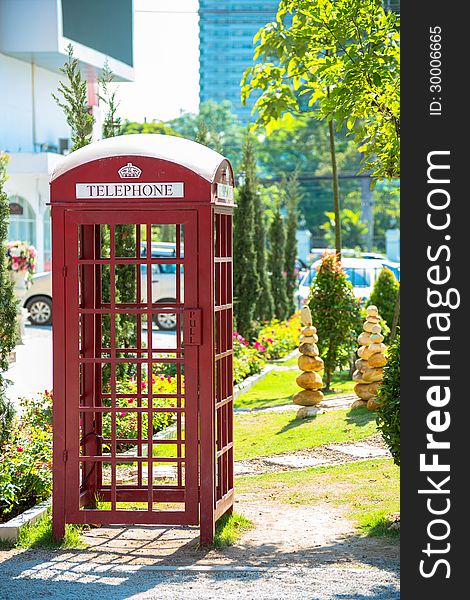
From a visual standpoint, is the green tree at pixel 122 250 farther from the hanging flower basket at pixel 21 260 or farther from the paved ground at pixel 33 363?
the hanging flower basket at pixel 21 260

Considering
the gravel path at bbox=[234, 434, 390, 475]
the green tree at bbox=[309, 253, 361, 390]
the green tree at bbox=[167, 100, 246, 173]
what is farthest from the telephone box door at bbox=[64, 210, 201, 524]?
the green tree at bbox=[167, 100, 246, 173]

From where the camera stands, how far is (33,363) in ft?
67.2

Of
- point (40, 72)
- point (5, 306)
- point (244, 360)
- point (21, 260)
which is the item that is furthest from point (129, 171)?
point (40, 72)


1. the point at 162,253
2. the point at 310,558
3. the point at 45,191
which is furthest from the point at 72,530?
the point at 45,191

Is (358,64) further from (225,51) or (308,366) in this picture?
(225,51)

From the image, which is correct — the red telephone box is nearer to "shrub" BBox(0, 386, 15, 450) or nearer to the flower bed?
"shrub" BBox(0, 386, 15, 450)

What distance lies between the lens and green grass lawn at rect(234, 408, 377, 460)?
11133 mm

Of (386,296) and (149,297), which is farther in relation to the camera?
(386,296)

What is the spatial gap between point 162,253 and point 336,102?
65.7 feet

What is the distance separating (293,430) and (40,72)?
78.3 feet

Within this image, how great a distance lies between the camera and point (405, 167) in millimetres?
5621

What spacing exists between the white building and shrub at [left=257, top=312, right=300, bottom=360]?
912 cm

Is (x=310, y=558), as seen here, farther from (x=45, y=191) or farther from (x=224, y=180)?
(x=45, y=191)

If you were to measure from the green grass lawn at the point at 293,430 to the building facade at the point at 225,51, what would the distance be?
9004 centimetres
